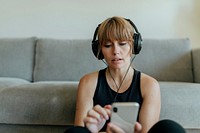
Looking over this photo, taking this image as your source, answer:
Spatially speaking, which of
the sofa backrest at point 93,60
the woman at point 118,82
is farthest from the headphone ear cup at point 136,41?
the sofa backrest at point 93,60

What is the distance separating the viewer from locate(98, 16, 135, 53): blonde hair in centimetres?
105

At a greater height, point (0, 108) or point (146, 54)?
point (146, 54)

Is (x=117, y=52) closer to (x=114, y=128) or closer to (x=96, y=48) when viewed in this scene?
(x=96, y=48)

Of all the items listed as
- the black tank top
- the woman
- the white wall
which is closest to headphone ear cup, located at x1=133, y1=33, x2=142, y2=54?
the woman

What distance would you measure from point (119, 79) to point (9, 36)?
148cm

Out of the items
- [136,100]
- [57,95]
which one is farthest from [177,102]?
[57,95]

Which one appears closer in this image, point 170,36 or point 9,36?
point 170,36

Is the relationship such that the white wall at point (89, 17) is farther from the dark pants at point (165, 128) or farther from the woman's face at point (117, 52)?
the dark pants at point (165, 128)

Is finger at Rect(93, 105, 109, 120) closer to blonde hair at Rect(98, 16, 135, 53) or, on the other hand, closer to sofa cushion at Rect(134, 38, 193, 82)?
blonde hair at Rect(98, 16, 135, 53)

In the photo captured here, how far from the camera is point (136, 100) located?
1086 mm

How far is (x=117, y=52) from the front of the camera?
1053mm

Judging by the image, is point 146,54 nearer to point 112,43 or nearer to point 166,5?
point 166,5

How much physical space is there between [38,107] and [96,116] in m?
0.56

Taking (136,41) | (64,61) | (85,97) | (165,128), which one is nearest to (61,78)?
(64,61)
